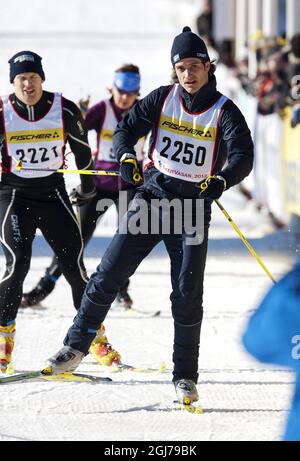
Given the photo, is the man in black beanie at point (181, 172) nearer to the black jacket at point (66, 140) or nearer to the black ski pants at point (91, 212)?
the black jacket at point (66, 140)

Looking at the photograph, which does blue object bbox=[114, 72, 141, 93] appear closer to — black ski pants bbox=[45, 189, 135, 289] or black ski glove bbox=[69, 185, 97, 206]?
black ski pants bbox=[45, 189, 135, 289]

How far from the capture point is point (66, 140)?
5.98 m

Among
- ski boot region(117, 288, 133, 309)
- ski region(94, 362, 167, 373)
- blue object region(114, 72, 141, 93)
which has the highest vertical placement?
blue object region(114, 72, 141, 93)

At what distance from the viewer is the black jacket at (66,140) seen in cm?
581

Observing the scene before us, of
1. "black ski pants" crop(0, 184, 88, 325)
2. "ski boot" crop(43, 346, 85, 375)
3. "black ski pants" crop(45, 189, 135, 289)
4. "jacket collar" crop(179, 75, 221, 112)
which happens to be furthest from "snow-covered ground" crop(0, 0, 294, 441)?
"jacket collar" crop(179, 75, 221, 112)

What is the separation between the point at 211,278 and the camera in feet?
29.1

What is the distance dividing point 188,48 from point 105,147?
2.41 meters

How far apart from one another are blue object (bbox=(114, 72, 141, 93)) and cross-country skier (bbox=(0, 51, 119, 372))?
57.0 inches

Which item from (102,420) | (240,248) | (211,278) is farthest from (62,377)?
(240,248)

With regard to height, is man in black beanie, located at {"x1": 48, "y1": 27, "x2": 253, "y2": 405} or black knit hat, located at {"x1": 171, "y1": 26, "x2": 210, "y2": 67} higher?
black knit hat, located at {"x1": 171, "y1": 26, "x2": 210, "y2": 67}

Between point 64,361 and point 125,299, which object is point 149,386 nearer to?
point 64,361

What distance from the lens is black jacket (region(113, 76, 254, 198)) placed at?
16.7 ft

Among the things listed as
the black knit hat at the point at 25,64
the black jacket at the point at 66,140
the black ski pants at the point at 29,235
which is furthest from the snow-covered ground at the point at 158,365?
the black knit hat at the point at 25,64

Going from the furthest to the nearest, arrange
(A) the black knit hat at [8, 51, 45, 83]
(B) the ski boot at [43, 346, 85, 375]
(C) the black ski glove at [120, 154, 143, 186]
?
(A) the black knit hat at [8, 51, 45, 83] < (B) the ski boot at [43, 346, 85, 375] < (C) the black ski glove at [120, 154, 143, 186]
